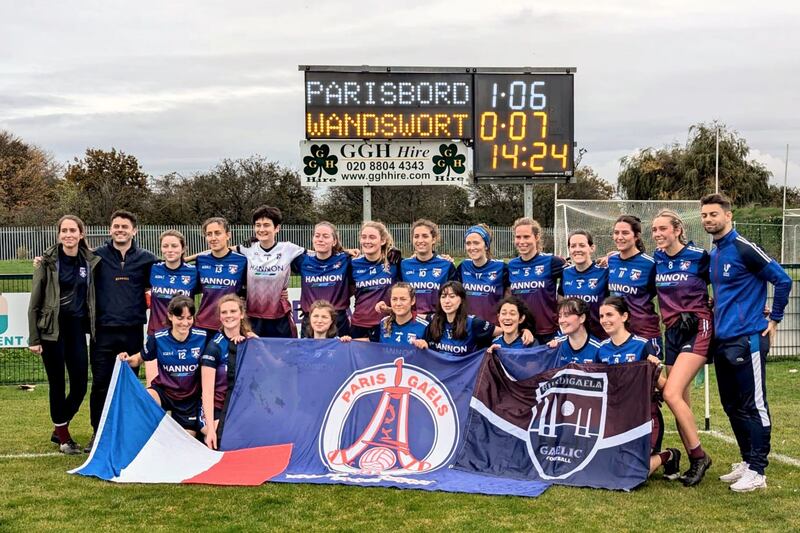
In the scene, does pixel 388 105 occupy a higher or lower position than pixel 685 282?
higher

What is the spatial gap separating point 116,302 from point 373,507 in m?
3.03

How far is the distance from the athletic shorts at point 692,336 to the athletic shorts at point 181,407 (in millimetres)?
3664

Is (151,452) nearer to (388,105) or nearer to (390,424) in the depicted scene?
(390,424)

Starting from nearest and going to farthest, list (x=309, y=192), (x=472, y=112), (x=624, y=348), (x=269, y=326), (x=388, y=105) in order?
(x=624, y=348) < (x=269, y=326) < (x=388, y=105) < (x=472, y=112) < (x=309, y=192)

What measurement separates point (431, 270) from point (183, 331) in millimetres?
2068

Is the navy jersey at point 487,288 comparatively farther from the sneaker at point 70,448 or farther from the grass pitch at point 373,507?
the sneaker at point 70,448

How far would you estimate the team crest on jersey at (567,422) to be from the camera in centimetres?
570

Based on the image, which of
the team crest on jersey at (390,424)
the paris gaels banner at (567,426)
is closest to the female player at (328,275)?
the team crest on jersey at (390,424)

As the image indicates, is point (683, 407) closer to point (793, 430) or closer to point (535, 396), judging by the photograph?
point (535, 396)

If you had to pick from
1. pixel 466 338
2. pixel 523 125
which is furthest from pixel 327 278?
pixel 523 125

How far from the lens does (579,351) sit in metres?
5.98

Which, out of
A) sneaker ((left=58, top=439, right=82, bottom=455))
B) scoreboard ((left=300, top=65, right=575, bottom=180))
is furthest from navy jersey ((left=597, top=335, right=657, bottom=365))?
scoreboard ((left=300, top=65, right=575, bottom=180))

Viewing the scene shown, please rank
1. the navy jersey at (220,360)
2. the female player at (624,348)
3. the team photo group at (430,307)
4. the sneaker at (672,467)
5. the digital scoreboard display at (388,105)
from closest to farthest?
the team photo group at (430,307) < the female player at (624,348) < the sneaker at (672,467) < the navy jersey at (220,360) < the digital scoreboard display at (388,105)

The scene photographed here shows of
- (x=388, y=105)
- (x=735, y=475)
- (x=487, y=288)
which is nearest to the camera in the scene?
(x=735, y=475)
